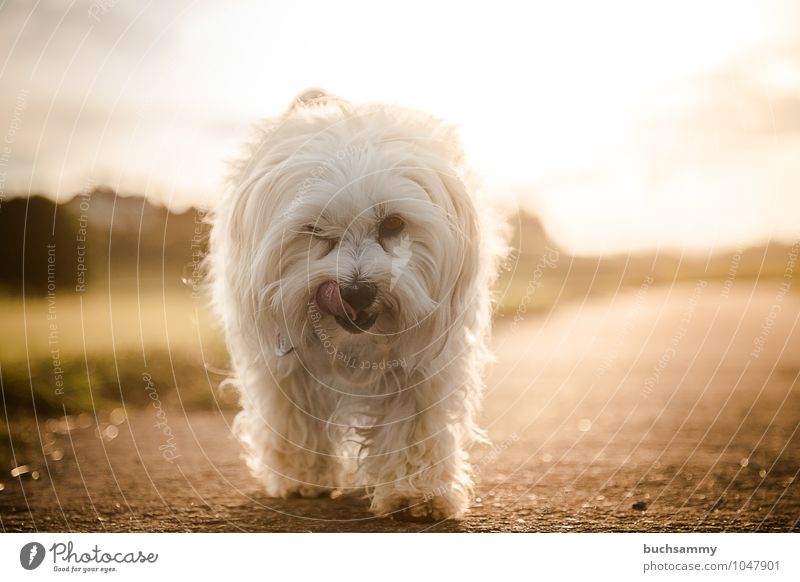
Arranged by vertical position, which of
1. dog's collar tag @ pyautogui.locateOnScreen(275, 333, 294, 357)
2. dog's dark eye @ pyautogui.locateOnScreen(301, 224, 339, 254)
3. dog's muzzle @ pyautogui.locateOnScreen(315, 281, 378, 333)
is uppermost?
dog's dark eye @ pyautogui.locateOnScreen(301, 224, 339, 254)

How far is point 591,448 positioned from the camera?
480 cm

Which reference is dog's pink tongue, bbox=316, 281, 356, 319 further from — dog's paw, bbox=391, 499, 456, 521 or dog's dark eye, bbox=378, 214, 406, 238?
dog's paw, bbox=391, 499, 456, 521

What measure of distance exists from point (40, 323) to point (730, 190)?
366 centimetres

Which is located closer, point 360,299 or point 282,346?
point 360,299

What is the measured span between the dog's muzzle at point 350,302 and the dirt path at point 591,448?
96cm

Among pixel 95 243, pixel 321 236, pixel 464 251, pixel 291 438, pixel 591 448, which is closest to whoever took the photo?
pixel 321 236

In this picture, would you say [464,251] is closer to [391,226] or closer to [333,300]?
[391,226]

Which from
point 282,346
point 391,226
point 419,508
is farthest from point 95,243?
point 419,508

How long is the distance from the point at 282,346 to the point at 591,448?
1.99m

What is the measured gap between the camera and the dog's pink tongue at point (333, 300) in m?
3.47

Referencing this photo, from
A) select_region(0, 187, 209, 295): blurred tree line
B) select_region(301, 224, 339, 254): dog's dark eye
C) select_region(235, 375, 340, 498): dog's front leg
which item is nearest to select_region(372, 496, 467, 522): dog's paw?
select_region(235, 375, 340, 498): dog's front leg

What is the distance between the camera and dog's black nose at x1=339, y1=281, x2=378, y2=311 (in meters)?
3.41

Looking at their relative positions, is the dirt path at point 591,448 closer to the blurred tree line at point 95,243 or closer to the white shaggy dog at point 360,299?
the white shaggy dog at point 360,299

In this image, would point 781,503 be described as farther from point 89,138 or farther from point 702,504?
point 89,138
